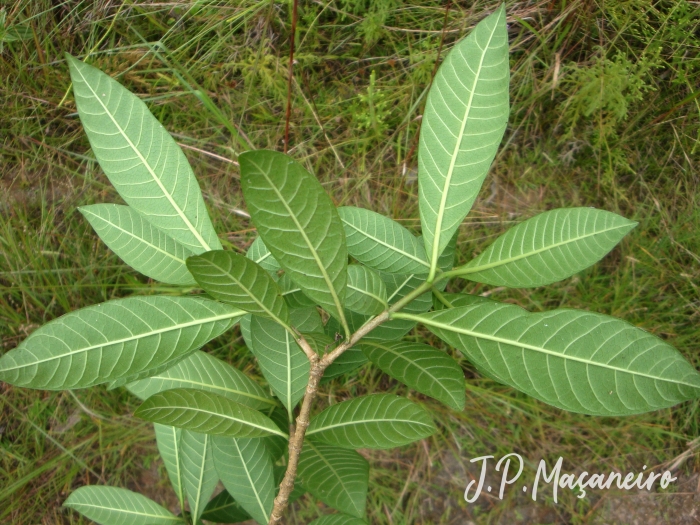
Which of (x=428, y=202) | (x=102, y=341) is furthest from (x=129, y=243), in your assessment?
(x=428, y=202)

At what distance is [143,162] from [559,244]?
2.50 ft

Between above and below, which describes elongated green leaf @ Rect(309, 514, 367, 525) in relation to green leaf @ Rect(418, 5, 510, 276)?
below

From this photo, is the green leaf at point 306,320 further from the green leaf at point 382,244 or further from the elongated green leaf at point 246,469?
the elongated green leaf at point 246,469

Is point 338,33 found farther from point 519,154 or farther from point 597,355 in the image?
point 597,355

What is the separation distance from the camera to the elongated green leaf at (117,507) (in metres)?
1.42

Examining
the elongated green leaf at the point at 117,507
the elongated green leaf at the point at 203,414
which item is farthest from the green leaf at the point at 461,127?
the elongated green leaf at the point at 117,507

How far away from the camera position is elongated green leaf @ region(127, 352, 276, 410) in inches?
49.4

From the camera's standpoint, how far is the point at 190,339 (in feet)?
2.99

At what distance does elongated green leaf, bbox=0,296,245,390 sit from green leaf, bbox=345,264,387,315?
0.25 metres

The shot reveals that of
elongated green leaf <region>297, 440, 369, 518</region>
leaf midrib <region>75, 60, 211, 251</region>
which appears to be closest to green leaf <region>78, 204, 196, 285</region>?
leaf midrib <region>75, 60, 211, 251</region>

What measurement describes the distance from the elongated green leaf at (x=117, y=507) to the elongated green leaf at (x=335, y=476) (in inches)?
19.6

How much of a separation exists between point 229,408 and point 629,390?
67 centimetres

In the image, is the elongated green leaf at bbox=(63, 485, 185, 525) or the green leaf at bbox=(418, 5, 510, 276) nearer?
the green leaf at bbox=(418, 5, 510, 276)

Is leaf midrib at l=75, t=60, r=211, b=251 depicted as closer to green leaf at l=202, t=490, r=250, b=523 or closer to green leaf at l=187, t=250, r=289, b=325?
green leaf at l=187, t=250, r=289, b=325
